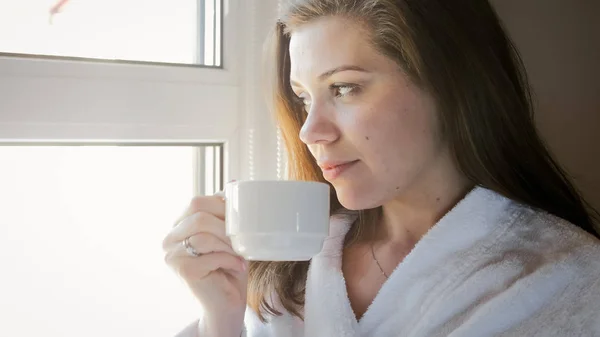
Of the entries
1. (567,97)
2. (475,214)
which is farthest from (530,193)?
(567,97)

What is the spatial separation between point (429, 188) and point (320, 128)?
0.23 metres

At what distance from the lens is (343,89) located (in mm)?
1017

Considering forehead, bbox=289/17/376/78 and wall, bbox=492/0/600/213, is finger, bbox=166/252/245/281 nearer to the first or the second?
forehead, bbox=289/17/376/78

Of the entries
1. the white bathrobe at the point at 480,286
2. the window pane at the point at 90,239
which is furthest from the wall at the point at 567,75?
the window pane at the point at 90,239

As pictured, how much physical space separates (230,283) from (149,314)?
338 mm

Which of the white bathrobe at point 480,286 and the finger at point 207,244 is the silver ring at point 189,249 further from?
the white bathrobe at point 480,286

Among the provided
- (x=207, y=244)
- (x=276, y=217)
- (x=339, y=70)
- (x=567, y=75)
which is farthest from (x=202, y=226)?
(x=567, y=75)

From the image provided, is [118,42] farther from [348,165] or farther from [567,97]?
Answer: [567,97]

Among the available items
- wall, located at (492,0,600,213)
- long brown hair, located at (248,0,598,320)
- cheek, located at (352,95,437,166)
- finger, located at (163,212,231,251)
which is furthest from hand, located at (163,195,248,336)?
wall, located at (492,0,600,213)

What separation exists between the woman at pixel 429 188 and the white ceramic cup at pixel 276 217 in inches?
6.0

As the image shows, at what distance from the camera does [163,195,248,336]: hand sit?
952mm

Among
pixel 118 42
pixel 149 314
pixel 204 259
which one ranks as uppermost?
pixel 118 42

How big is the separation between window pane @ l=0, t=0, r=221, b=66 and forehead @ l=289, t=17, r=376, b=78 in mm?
317

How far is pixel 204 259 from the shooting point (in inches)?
38.3
